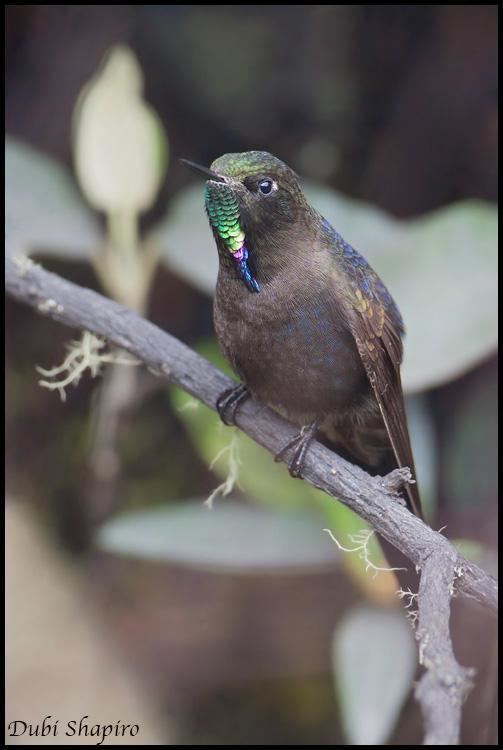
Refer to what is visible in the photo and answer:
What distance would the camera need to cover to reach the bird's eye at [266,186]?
166 centimetres

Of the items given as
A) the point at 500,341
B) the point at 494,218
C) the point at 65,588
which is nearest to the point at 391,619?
the point at 500,341

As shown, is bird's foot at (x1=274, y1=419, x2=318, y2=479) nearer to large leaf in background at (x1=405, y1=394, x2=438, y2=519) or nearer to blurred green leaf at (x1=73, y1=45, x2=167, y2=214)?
large leaf in background at (x1=405, y1=394, x2=438, y2=519)

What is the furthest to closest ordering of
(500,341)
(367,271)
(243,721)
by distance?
(243,721), (500,341), (367,271)

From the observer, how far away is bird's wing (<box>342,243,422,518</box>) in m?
1.75

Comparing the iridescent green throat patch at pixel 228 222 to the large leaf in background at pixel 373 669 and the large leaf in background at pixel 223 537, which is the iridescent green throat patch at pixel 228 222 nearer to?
the large leaf in background at pixel 223 537

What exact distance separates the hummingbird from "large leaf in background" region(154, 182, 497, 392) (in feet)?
0.96

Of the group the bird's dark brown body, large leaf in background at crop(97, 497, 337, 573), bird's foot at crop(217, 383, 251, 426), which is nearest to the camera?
the bird's dark brown body

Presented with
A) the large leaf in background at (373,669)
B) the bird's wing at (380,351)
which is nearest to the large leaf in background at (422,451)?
the large leaf in background at (373,669)

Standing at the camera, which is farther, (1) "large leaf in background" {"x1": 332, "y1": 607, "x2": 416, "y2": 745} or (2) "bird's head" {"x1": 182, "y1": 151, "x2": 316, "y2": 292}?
(1) "large leaf in background" {"x1": 332, "y1": 607, "x2": 416, "y2": 745}

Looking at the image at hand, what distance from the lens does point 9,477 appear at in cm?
307

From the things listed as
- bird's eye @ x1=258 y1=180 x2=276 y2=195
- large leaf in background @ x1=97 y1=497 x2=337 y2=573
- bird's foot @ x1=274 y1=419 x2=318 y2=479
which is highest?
bird's eye @ x1=258 y1=180 x2=276 y2=195

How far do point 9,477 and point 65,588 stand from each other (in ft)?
1.47

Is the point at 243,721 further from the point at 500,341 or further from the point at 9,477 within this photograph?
the point at 500,341

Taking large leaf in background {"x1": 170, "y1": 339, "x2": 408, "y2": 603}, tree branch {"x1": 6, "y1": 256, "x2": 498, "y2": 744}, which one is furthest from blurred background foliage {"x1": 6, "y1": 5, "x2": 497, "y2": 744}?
tree branch {"x1": 6, "y1": 256, "x2": 498, "y2": 744}
